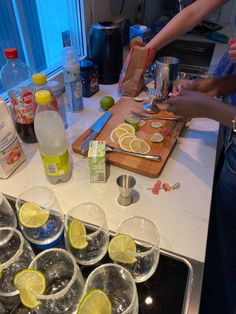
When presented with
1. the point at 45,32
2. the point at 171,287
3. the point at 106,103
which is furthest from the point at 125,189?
the point at 45,32

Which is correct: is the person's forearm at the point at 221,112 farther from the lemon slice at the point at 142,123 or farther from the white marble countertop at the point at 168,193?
the lemon slice at the point at 142,123

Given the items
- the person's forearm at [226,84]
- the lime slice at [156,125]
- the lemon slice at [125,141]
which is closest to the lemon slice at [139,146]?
the lemon slice at [125,141]

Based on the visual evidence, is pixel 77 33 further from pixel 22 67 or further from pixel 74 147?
pixel 74 147

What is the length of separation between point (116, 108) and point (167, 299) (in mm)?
713

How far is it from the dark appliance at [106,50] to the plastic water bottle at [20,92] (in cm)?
41

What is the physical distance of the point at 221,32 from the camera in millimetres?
1849

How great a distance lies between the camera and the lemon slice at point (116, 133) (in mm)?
846

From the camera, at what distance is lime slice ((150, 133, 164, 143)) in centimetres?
84

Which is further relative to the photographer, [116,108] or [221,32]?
[221,32]

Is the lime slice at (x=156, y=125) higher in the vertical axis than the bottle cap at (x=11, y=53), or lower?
lower

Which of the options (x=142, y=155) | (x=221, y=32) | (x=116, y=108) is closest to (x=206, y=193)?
(x=142, y=155)

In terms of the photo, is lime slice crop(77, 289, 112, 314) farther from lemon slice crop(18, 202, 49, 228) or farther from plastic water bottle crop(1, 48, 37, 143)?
plastic water bottle crop(1, 48, 37, 143)

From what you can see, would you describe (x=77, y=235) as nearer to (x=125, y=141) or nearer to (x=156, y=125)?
(x=125, y=141)

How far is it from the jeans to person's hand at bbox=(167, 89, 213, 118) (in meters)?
0.14
